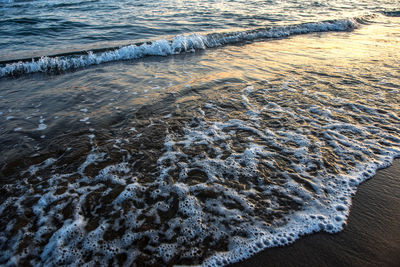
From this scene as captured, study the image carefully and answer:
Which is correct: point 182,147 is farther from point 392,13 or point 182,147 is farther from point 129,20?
point 392,13

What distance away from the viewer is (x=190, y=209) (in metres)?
2.76

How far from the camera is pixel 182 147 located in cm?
382

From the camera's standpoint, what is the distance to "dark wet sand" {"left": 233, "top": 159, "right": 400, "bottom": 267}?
2.23 metres

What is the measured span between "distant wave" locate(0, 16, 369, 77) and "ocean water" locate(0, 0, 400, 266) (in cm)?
6

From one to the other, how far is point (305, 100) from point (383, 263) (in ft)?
11.5

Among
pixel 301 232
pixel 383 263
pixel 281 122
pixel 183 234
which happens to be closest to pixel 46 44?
pixel 281 122

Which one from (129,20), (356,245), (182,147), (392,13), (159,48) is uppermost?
(129,20)

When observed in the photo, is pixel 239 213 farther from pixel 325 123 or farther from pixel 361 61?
pixel 361 61

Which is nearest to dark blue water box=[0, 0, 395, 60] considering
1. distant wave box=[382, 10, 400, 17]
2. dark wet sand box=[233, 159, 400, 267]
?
distant wave box=[382, 10, 400, 17]

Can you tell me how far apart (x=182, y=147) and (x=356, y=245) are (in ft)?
8.00

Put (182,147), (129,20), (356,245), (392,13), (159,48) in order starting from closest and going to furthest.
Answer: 1. (356,245)
2. (182,147)
3. (159,48)
4. (129,20)
5. (392,13)

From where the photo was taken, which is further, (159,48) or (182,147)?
(159,48)

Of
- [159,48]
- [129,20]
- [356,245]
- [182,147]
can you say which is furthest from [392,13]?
[356,245]

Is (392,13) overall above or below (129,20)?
below
